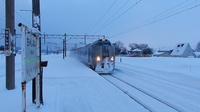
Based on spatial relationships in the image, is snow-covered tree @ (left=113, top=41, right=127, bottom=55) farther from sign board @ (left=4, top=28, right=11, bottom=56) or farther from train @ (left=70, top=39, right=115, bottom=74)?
sign board @ (left=4, top=28, right=11, bottom=56)

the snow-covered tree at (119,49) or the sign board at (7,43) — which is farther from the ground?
the snow-covered tree at (119,49)

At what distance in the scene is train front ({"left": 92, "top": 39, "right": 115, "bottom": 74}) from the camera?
15.3 meters

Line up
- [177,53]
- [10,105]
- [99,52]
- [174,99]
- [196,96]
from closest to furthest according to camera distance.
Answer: [10,105], [174,99], [196,96], [99,52], [177,53]

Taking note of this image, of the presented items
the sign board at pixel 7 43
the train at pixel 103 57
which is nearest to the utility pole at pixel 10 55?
the sign board at pixel 7 43

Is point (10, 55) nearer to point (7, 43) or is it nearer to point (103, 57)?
point (7, 43)

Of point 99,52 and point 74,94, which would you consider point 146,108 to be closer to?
point 74,94

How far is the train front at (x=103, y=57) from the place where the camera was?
1527cm

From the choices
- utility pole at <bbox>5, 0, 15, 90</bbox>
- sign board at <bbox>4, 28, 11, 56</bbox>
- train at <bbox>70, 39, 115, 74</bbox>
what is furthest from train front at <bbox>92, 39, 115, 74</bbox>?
sign board at <bbox>4, 28, 11, 56</bbox>

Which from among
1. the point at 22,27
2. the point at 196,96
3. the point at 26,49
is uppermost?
the point at 22,27

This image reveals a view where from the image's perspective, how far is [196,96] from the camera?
7.27m

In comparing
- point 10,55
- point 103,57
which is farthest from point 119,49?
point 10,55

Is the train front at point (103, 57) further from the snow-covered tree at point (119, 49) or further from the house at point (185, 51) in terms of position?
the snow-covered tree at point (119, 49)

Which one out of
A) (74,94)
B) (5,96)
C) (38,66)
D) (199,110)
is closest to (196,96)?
(199,110)

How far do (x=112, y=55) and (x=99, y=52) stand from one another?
135 cm
